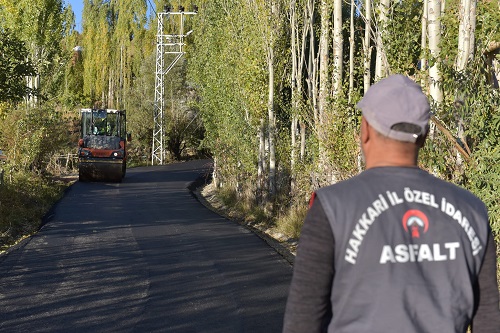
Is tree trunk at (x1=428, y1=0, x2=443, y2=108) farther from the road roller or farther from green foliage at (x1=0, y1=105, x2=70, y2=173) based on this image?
the road roller

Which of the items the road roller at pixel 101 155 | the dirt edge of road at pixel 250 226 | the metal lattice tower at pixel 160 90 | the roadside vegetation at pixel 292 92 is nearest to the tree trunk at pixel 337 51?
the roadside vegetation at pixel 292 92

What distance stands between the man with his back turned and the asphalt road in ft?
18.2

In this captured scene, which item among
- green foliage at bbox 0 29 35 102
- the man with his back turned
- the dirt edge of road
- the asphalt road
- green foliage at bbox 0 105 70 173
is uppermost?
green foliage at bbox 0 29 35 102

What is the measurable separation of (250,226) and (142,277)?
29.1 feet

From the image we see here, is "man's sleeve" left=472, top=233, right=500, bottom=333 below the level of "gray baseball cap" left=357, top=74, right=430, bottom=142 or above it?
Answer: below

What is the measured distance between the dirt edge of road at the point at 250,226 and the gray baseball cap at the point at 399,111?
993cm

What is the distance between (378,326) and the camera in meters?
2.33

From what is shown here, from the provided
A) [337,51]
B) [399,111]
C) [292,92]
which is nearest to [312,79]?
[292,92]

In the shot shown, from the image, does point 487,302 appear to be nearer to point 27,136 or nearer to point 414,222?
point 414,222

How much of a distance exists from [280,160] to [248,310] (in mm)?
12105

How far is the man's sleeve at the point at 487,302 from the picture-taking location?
2486 millimetres

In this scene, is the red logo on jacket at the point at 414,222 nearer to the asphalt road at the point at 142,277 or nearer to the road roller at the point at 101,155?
the asphalt road at the point at 142,277

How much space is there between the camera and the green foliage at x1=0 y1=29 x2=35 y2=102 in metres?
14.0

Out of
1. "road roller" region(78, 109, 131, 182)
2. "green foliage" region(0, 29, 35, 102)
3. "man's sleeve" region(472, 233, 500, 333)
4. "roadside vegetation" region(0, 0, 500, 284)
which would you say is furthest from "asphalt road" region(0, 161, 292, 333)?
"road roller" region(78, 109, 131, 182)
